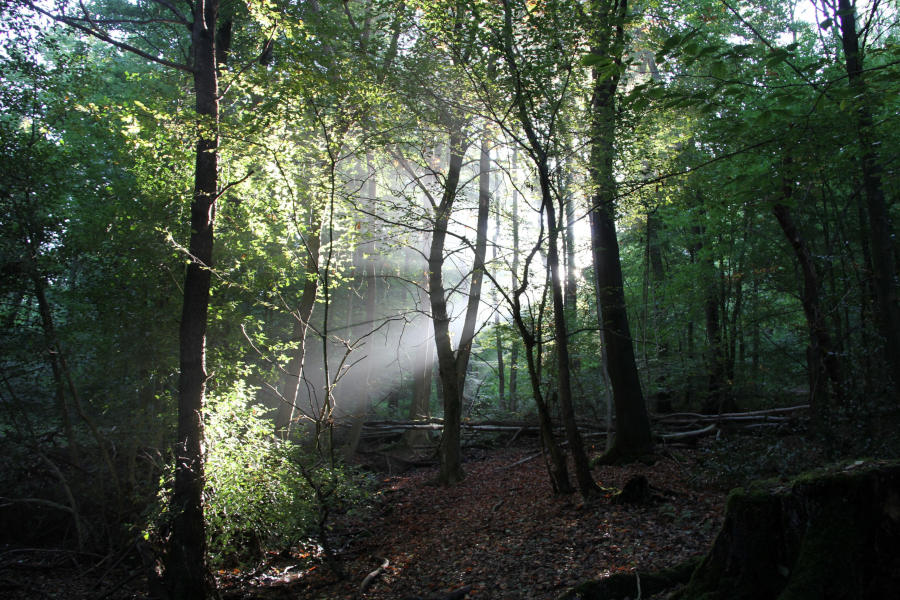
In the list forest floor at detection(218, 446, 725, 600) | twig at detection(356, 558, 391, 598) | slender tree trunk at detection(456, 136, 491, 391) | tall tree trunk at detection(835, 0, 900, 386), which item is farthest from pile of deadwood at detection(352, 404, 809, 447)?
twig at detection(356, 558, 391, 598)

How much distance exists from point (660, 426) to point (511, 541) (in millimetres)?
6616

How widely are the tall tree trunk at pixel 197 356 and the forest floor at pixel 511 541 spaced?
85 centimetres

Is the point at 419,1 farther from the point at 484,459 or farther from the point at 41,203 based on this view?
the point at 484,459

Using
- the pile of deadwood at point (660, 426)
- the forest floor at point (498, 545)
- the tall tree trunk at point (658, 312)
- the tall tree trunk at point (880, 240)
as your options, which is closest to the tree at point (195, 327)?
the forest floor at point (498, 545)

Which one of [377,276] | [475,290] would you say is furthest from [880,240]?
[377,276]

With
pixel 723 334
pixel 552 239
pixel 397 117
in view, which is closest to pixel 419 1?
pixel 397 117

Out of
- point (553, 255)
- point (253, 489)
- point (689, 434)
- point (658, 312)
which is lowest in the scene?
point (689, 434)

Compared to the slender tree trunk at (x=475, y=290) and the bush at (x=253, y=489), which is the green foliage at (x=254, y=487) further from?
the slender tree trunk at (x=475, y=290)

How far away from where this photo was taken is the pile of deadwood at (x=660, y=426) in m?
11.0

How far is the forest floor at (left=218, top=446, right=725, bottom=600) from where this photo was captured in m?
5.38

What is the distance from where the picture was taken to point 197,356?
6.65 metres

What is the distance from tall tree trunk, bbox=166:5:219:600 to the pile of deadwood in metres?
7.10

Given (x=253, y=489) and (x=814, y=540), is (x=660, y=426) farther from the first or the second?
(x=814, y=540)

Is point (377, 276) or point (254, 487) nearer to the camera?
point (254, 487)
